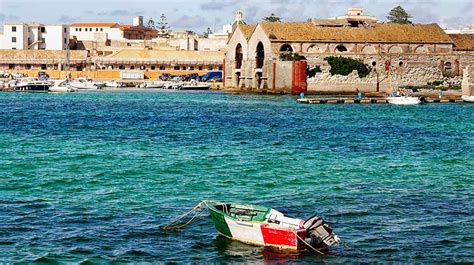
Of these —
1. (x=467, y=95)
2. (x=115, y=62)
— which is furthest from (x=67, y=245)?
(x=115, y=62)

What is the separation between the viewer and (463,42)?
9300 cm

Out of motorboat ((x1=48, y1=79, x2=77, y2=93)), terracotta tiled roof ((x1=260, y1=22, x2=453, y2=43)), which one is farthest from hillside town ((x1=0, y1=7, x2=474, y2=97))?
motorboat ((x1=48, y1=79, x2=77, y2=93))

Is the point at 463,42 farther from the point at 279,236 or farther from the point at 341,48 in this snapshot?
the point at 279,236

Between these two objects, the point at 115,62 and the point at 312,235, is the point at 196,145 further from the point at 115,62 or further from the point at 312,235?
the point at 115,62

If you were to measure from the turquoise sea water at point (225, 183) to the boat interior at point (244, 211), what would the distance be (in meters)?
0.62

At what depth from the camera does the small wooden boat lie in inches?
722

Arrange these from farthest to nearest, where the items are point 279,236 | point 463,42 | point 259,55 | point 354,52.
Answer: point 463,42, point 259,55, point 354,52, point 279,236

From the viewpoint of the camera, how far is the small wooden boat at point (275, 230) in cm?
1834

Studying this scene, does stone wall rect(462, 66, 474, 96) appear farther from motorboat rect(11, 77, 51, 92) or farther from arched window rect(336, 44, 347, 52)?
motorboat rect(11, 77, 51, 92)

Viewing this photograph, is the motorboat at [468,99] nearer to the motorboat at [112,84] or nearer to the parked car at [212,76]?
the parked car at [212,76]

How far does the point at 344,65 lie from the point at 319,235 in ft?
220

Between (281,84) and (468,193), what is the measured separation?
2363 inches

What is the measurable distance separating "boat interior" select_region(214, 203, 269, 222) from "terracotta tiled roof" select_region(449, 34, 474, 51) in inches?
2941

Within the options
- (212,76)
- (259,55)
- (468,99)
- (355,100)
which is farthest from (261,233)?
(212,76)
